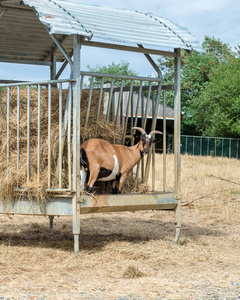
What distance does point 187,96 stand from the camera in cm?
4984

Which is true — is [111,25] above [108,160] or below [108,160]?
above

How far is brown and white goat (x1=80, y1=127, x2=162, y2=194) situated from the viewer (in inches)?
287

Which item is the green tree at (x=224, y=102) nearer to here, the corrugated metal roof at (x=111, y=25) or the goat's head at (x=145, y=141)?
the corrugated metal roof at (x=111, y=25)

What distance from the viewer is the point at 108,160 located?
7.46 meters

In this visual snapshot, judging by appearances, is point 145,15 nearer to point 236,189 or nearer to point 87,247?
point 87,247

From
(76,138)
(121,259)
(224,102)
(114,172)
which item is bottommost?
(121,259)

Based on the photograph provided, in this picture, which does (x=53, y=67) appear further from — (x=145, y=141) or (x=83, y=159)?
(x=83, y=159)

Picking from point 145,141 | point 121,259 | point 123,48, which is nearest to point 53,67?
point 123,48

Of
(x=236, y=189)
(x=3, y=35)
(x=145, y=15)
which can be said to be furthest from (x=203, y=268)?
(x=236, y=189)

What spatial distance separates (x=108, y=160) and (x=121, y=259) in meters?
1.49

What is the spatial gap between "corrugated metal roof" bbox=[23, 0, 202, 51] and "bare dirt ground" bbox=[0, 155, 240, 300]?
122 inches

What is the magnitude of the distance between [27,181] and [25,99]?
4.39 feet

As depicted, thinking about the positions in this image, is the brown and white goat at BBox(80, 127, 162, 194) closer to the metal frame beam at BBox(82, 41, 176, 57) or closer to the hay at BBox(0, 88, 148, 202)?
the hay at BBox(0, 88, 148, 202)

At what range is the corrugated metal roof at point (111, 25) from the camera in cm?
677
